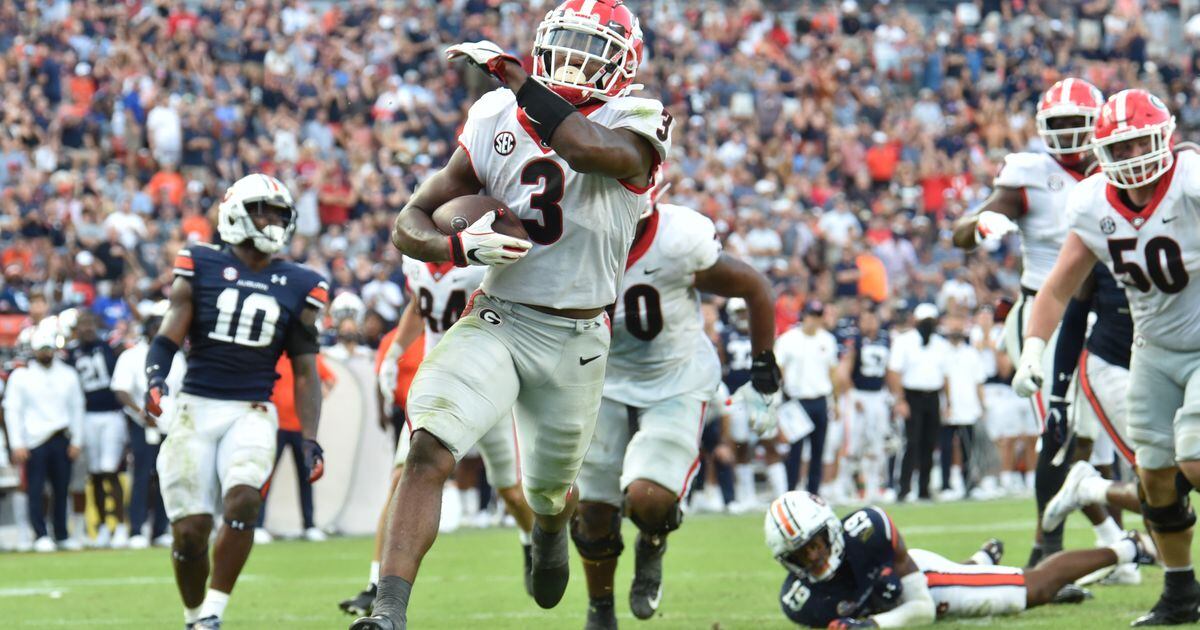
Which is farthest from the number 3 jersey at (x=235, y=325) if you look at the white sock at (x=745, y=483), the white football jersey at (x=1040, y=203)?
the white sock at (x=745, y=483)

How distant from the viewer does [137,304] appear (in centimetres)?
1564

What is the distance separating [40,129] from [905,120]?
12283 millimetres

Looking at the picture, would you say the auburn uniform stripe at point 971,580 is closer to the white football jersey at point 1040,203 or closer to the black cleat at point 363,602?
the white football jersey at point 1040,203

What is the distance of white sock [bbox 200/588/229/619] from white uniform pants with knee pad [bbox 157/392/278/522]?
1.14 ft

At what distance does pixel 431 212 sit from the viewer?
17.2 feet

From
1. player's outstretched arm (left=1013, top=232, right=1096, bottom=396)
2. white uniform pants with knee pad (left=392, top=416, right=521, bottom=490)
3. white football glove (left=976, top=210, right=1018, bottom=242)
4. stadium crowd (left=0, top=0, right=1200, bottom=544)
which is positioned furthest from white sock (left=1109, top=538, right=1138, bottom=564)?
stadium crowd (left=0, top=0, right=1200, bottom=544)

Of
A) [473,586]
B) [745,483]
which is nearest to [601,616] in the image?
[473,586]

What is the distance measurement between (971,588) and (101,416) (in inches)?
343

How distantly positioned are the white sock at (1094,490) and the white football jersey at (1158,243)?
4.95ft

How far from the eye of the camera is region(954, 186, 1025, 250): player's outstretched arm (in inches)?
293

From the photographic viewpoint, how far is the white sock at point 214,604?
672 centimetres

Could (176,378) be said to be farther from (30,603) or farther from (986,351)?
(986,351)

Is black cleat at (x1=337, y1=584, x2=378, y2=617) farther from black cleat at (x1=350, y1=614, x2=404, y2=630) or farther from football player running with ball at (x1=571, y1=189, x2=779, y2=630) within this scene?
black cleat at (x1=350, y1=614, x2=404, y2=630)

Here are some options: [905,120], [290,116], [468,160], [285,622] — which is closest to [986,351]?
[905,120]
